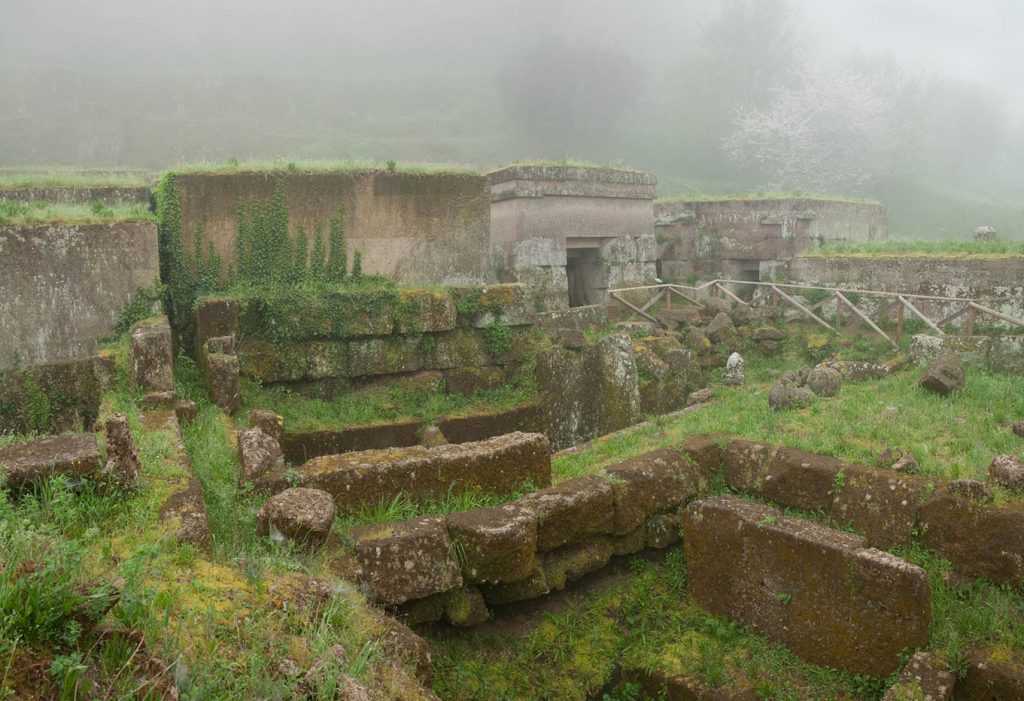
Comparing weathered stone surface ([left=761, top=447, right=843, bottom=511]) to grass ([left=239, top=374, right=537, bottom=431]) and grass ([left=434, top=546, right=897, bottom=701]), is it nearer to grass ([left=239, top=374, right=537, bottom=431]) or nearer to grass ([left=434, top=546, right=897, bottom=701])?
grass ([left=434, top=546, right=897, bottom=701])

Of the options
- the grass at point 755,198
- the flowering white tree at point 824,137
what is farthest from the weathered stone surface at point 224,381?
the flowering white tree at point 824,137

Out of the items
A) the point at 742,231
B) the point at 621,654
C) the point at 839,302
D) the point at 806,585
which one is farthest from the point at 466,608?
the point at 742,231

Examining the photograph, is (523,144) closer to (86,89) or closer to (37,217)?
(86,89)

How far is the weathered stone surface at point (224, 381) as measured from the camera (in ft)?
24.0

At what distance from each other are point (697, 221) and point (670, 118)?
2260cm

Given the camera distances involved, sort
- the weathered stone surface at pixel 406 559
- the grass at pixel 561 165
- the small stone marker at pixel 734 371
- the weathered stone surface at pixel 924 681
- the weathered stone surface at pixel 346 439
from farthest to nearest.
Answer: the grass at pixel 561 165
the small stone marker at pixel 734 371
the weathered stone surface at pixel 346 439
the weathered stone surface at pixel 406 559
the weathered stone surface at pixel 924 681

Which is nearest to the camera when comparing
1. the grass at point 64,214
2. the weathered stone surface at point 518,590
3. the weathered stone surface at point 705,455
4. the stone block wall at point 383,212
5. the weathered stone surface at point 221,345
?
the weathered stone surface at point 518,590

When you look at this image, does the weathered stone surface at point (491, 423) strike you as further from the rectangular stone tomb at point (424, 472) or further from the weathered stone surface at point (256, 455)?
the weathered stone surface at point (256, 455)

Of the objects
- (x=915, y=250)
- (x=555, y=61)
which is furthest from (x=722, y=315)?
(x=555, y=61)

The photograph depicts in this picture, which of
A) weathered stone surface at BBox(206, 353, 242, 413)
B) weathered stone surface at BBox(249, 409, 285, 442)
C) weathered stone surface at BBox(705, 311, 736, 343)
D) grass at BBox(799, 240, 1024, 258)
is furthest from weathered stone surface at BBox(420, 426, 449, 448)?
grass at BBox(799, 240, 1024, 258)

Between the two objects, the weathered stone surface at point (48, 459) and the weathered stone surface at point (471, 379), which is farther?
the weathered stone surface at point (471, 379)

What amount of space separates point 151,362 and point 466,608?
363 centimetres

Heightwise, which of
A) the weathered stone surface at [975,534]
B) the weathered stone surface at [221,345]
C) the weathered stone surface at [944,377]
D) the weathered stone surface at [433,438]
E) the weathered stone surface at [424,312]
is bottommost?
the weathered stone surface at [975,534]

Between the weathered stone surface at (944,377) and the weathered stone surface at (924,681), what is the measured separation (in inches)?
162
